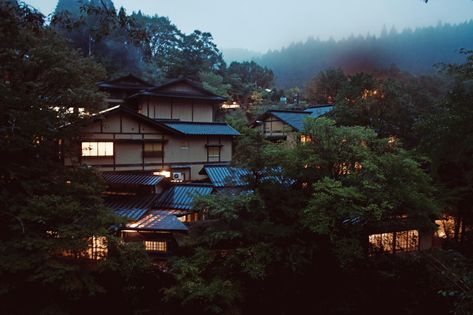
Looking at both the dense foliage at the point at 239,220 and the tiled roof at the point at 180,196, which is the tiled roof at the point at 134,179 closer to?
the tiled roof at the point at 180,196

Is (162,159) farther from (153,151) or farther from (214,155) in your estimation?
(214,155)

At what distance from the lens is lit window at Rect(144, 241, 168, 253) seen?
17125 mm

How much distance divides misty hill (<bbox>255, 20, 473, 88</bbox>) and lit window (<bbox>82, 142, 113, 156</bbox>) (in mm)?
57379

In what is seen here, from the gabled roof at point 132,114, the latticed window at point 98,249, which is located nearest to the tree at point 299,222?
the latticed window at point 98,249

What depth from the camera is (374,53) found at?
318 feet

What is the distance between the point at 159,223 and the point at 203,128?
13.9 meters

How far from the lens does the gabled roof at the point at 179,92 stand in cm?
2931

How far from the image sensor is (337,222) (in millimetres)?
15016

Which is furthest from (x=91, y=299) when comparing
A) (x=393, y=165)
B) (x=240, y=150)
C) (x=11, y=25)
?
(x=393, y=165)

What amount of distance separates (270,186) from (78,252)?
338 inches

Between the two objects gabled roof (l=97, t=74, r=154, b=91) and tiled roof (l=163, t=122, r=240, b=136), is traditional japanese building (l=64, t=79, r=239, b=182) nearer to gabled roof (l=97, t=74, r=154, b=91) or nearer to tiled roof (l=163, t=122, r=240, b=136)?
tiled roof (l=163, t=122, r=240, b=136)

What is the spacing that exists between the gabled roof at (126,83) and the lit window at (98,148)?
39.7 ft

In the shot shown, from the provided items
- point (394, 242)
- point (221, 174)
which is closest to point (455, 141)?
point (394, 242)

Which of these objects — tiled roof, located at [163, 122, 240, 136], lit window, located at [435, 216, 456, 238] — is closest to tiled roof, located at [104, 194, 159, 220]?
A: tiled roof, located at [163, 122, 240, 136]
